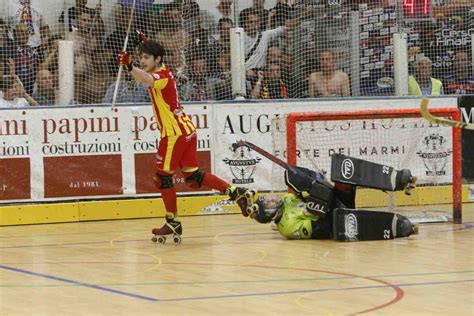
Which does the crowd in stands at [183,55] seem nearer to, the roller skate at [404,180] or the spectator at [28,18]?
the spectator at [28,18]

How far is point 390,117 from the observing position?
12844 mm

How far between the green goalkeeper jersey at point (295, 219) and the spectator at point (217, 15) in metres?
4.34

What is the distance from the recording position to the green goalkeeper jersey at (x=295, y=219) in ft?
37.2

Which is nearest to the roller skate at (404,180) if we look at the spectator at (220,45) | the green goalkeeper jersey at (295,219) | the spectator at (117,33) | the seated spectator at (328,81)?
the green goalkeeper jersey at (295,219)

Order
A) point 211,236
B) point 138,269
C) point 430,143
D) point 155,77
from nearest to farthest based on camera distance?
point 138,269 < point 155,77 < point 211,236 < point 430,143

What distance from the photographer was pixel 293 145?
490 inches

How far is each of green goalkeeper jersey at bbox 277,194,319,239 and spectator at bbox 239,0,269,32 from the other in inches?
177

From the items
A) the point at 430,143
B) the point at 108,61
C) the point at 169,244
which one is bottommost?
the point at 169,244

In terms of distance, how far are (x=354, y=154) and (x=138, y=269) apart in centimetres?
577

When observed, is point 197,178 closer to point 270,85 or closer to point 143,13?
point 270,85

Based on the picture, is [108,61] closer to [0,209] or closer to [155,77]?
[0,209]

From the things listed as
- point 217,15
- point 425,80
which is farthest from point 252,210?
point 425,80

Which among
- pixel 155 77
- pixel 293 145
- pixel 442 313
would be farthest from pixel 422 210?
pixel 442 313

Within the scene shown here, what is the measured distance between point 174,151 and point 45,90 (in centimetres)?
360
